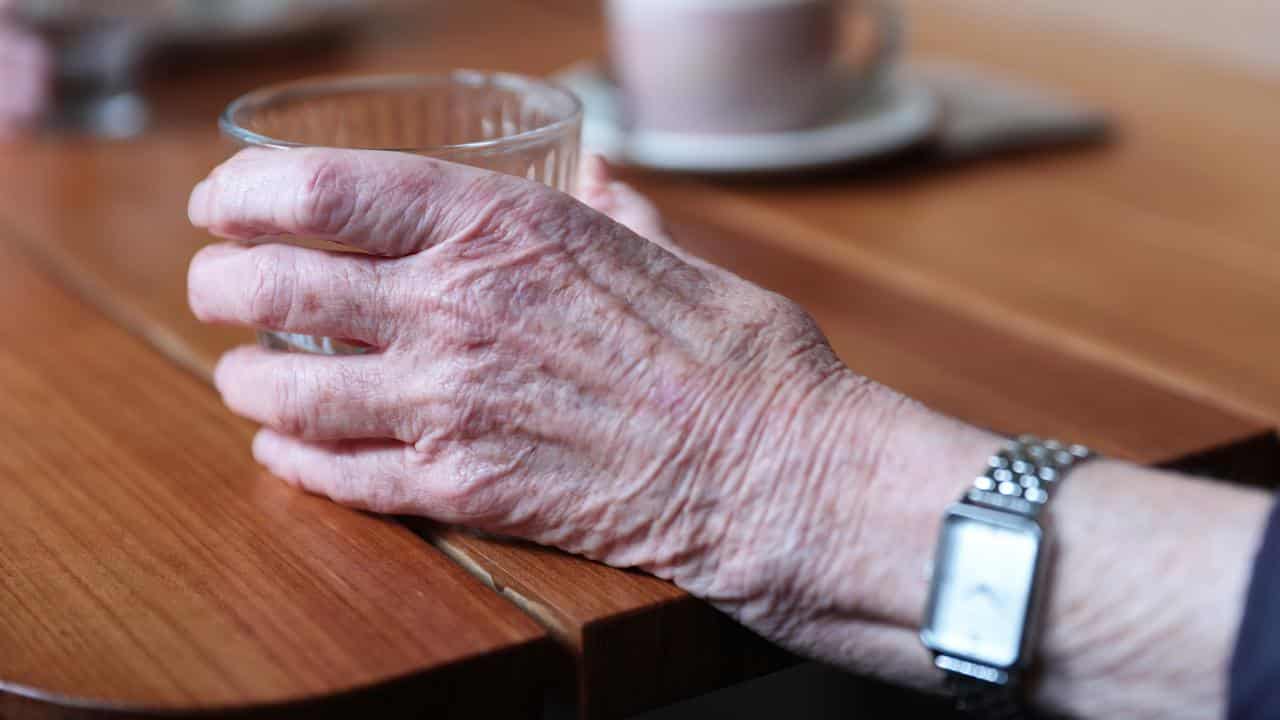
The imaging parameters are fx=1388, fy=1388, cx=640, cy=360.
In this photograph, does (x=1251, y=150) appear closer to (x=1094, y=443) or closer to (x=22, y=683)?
(x=1094, y=443)

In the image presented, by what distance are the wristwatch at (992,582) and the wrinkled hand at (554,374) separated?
5cm

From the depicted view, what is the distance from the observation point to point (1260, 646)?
20.2 inches

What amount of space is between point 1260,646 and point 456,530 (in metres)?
0.34

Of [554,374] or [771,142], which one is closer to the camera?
[554,374]

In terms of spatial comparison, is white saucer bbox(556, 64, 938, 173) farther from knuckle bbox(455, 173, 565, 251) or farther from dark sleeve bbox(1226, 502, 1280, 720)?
dark sleeve bbox(1226, 502, 1280, 720)

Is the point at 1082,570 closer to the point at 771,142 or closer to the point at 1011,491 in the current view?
the point at 1011,491

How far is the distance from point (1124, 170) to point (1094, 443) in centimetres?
57

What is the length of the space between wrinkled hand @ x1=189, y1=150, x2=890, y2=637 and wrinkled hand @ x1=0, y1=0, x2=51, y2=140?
826 millimetres

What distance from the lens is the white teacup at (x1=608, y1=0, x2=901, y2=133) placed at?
44.9 inches

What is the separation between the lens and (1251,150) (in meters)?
1.25

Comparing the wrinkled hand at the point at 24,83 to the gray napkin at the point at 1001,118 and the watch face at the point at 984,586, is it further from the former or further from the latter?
the watch face at the point at 984,586

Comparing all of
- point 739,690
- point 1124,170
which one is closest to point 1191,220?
point 1124,170

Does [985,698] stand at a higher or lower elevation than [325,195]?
lower

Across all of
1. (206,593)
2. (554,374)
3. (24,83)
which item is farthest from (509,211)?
(24,83)
